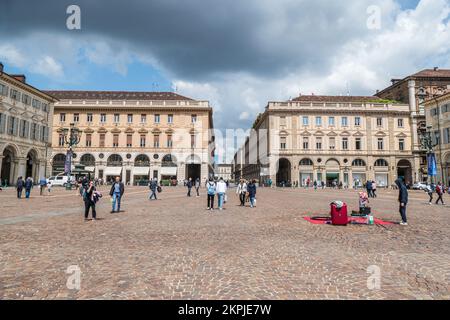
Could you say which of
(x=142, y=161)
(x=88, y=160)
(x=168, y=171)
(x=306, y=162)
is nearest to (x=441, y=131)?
(x=306, y=162)

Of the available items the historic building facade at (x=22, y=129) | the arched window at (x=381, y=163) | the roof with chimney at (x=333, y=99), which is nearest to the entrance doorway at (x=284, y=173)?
the roof with chimney at (x=333, y=99)

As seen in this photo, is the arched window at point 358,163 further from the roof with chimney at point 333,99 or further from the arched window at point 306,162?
the roof with chimney at point 333,99

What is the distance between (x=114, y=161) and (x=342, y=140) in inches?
1605

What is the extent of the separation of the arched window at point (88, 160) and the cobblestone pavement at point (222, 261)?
42318 mm

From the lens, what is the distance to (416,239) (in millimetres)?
7176

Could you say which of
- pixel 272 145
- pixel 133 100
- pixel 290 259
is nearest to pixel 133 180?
pixel 133 100

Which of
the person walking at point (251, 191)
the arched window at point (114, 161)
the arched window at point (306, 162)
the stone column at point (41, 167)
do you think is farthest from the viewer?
Answer: the arched window at point (306, 162)

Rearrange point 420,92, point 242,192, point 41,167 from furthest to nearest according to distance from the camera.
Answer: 1. point 420,92
2. point 41,167
3. point 242,192

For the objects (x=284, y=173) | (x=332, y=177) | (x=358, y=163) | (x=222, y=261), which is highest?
(x=358, y=163)

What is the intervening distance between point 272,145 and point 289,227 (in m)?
44.6

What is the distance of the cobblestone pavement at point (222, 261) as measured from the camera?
3.81m

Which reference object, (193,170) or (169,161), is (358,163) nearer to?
(193,170)

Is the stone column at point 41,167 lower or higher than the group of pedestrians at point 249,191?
higher

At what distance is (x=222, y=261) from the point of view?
5.17 metres
